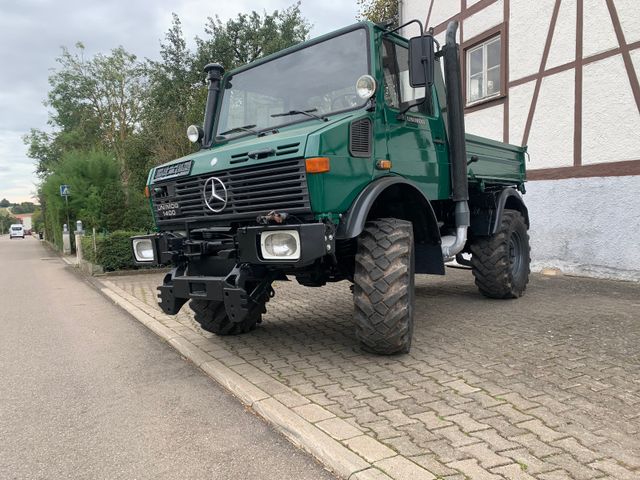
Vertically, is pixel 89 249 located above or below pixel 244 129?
below

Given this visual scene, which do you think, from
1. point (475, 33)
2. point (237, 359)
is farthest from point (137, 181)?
point (237, 359)

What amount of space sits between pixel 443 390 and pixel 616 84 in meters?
A: 6.49

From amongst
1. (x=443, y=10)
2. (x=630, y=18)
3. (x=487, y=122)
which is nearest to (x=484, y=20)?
(x=443, y=10)

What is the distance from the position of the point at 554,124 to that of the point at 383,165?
588cm

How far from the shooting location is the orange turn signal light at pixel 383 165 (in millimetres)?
4227

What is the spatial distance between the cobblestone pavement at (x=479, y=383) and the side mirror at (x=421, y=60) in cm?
224

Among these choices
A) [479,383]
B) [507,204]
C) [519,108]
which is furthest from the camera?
[519,108]

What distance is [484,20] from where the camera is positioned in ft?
33.6

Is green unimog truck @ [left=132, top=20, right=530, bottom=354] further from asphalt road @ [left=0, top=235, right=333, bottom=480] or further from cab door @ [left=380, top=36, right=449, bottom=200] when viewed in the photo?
asphalt road @ [left=0, top=235, right=333, bottom=480]

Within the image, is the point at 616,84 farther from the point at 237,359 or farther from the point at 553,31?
the point at 237,359

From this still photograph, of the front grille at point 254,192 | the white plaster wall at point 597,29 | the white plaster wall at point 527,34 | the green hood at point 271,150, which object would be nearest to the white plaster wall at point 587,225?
the white plaster wall at point 597,29

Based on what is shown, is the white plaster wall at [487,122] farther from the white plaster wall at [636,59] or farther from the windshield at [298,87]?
the windshield at [298,87]

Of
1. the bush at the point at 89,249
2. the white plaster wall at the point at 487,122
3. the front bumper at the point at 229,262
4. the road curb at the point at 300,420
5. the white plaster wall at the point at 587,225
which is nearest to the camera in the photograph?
the road curb at the point at 300,420

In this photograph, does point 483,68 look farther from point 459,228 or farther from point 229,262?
point 229,262
